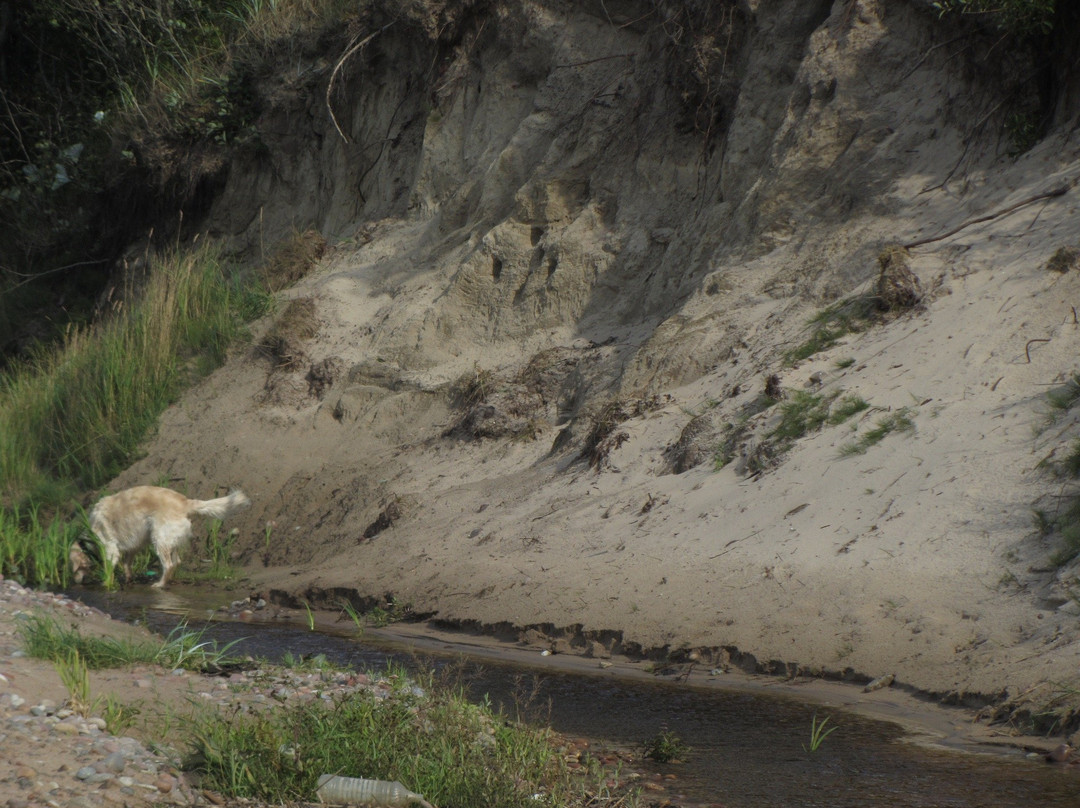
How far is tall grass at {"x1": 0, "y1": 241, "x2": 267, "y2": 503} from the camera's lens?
429 inches

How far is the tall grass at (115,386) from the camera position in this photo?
429 inches

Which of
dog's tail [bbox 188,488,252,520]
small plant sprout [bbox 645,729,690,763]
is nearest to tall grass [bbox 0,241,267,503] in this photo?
dog's tail [bbox 188,488,252,520]

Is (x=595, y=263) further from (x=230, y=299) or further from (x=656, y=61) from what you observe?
(x=230, y=299)

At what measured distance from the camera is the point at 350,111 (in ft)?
43.1

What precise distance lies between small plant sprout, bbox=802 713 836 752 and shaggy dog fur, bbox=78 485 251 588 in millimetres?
5358

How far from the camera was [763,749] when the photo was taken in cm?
425

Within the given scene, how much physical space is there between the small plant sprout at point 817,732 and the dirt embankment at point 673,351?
0.54m

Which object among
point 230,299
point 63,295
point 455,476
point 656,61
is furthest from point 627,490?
point 63,295

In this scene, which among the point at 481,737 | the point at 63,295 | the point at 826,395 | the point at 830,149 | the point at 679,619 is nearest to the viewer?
the point at 481,737

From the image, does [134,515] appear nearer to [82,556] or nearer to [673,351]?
[82,556]

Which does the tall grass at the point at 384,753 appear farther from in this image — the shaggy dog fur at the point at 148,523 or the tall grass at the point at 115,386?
the tall grass at the point at 115,386

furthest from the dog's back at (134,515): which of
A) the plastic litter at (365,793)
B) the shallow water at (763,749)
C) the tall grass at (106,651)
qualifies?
the plastic litter at (365,793)

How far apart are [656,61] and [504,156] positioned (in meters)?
1.68

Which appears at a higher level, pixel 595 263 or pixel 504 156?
pixel 504 156
